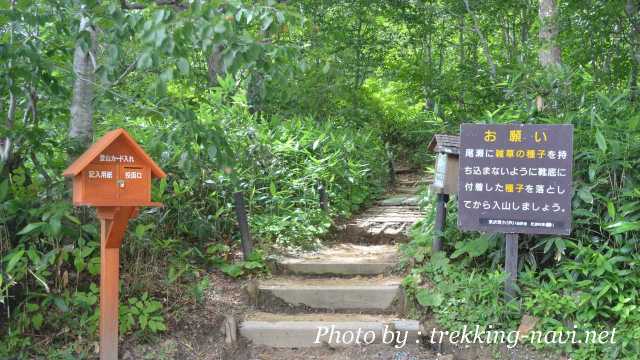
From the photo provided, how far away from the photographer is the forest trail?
181 inches

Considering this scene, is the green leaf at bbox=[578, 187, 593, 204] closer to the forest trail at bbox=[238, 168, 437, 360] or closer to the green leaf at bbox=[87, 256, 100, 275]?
the forest trail at bbox=[238, 168, 437, 360]

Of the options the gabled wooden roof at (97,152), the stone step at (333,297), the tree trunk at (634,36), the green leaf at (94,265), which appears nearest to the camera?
the gabled wooden roof at (97,152)

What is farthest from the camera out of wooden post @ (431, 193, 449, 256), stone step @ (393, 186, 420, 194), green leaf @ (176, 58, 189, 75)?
stone step @ (393, 186, 420, 194)

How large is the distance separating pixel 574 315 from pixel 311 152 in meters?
4.46

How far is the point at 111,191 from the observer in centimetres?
385

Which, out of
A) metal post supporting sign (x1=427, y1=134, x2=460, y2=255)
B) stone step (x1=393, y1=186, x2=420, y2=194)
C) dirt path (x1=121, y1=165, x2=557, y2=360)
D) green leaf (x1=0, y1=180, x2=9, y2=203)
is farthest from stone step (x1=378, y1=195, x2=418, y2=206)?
green leaf (x1=0, y1=180, x2=9, y2=203)

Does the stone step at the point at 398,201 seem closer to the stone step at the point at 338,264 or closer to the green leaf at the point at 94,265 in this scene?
the stone step at the point at 338,264

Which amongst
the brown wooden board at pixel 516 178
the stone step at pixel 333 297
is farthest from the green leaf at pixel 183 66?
the stone step at pixel 333 297

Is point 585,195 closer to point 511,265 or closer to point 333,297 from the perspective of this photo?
point 511,265

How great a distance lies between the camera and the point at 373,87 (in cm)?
1429

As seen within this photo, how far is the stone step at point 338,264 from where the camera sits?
5.89 m

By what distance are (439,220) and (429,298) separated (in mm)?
801

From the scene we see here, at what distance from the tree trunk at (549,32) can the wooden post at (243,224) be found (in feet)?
13.8

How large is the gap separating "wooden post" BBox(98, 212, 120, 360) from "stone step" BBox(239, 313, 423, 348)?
1.07 metres
